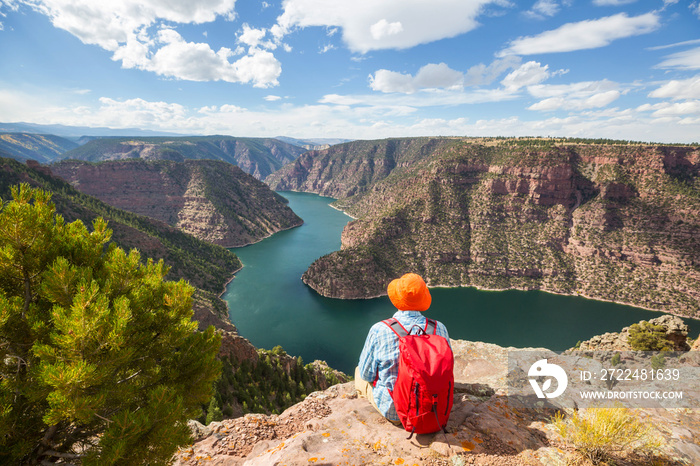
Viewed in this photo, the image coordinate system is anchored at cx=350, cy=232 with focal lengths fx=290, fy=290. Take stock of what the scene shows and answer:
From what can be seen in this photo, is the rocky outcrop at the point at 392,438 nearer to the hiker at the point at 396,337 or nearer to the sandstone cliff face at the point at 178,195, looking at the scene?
the hiker at the point at 396,337

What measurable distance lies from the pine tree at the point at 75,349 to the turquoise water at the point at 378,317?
6212cm

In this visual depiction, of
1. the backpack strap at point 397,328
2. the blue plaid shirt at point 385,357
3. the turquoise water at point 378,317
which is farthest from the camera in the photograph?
the turquoise water at point 378,317

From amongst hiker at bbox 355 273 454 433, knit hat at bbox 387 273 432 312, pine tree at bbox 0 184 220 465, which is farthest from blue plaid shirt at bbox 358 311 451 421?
pine tree at bbox 0 184 220 465

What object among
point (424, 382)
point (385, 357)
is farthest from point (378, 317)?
point (424, 382)

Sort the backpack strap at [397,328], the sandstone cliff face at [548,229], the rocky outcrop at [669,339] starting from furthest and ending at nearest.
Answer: the sandstone cliff face at [548,229], the rocky outcrop at [669,339], the backpack strap at [397,328]

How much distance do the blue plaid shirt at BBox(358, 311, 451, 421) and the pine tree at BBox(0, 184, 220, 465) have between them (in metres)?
4.03

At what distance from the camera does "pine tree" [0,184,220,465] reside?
443 cm

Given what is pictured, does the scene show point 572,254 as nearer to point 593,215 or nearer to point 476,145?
point 593,215

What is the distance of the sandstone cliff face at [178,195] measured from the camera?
155 meters

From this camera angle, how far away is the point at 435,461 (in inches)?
226

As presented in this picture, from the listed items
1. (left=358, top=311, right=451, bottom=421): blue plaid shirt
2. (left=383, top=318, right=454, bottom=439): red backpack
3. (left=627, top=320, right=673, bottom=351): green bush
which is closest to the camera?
(left=383, top=318, right=454, bottom=439): red backpack

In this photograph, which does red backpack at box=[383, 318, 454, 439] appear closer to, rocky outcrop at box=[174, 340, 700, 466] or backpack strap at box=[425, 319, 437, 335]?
backpack strap at box=[425, 319, 437, 335]

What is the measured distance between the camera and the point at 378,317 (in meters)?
83.4

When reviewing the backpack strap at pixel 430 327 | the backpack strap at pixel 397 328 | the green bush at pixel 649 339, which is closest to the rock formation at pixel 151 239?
the backpack strap at pixel 397 328
